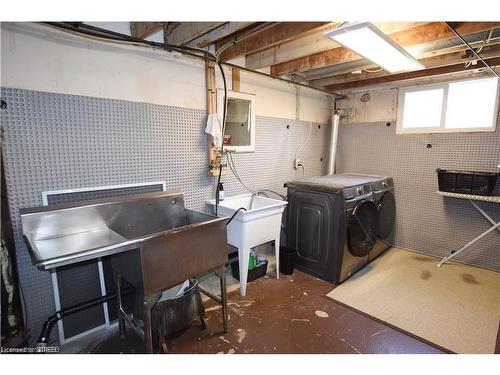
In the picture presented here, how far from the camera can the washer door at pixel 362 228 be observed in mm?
2584

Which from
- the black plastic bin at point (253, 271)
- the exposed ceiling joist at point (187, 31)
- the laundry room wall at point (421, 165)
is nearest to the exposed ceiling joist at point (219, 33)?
the exposed ceiling joist at point (187, 31)

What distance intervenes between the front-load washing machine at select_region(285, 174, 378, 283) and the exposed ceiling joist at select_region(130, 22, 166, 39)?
1883 millimetres

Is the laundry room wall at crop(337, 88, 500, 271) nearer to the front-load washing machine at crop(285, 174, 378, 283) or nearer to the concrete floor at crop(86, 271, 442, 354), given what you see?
the front-load washing machine at crop(285, 174, 378, 283)

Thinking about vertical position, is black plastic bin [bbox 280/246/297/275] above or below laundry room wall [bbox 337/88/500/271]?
below

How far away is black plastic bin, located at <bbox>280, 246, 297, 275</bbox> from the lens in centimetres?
284

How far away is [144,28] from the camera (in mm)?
1941

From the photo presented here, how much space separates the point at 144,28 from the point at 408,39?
6.70 ft

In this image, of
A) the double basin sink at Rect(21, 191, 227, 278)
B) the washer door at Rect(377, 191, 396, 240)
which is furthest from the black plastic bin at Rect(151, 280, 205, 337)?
the washer door at Rect(377, 191, 396, 240)

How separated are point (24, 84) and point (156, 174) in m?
1.00

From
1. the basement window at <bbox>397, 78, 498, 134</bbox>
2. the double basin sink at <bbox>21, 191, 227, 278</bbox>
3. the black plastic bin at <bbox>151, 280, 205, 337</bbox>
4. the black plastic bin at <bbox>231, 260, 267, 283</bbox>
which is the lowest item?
the black plastic bin at <bbox>231, 260, 267, 283</bbox>

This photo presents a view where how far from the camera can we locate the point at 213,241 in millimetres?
1736

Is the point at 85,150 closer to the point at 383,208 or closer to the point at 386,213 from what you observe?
the point at 383,208

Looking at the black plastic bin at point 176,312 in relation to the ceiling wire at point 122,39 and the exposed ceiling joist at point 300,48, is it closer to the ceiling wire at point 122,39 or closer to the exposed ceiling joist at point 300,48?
the ceiling wire at point 122,39

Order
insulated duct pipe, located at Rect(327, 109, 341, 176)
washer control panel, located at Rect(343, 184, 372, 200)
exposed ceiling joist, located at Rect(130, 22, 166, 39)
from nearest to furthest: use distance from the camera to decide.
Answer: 1. exposed ceiling joist, located at Rect(130, 22, 166, 39)
2. washer control panel, located at Rect(343, 184, 372, 200)
3. insulated duct pipe, located at Rect(327, 109, 341, 176)
